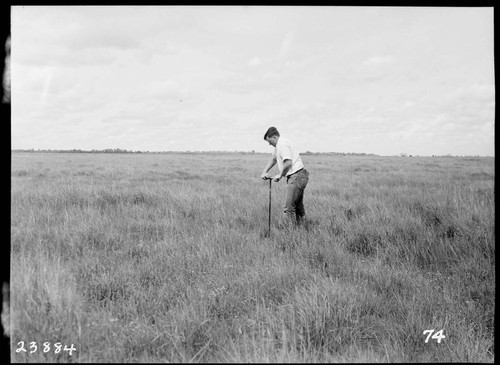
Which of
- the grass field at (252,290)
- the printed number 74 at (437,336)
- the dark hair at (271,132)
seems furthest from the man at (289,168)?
the printed number 74 at (437,336)

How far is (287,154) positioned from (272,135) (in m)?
0.47

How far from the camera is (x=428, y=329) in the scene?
296cm

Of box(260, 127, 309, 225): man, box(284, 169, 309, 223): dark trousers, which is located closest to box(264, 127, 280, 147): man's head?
box(260, 127, 309, 225): man

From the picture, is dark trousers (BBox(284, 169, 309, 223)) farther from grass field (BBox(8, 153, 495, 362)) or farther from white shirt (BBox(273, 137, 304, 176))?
grass field (BBox(8, 153, 495, 362))

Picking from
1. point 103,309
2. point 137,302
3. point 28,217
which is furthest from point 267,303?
point 28,217

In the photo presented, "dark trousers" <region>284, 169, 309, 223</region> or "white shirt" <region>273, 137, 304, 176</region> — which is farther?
"dark trousers" <region>284, 169, 309, 223</region>

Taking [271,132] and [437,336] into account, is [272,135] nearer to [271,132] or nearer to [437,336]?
[271,132]

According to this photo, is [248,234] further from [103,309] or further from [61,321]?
[61,321]

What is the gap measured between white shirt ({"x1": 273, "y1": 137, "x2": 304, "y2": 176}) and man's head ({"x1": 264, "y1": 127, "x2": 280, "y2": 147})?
0.41 ft

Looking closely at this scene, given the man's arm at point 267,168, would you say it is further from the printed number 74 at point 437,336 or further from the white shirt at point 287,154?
the printed number 74 at point 437,336

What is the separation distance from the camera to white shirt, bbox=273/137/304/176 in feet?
20.3

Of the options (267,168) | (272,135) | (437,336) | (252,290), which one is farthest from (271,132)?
(437,336)

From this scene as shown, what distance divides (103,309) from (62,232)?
9.67 ft

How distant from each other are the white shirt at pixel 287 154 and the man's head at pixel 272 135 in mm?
125
